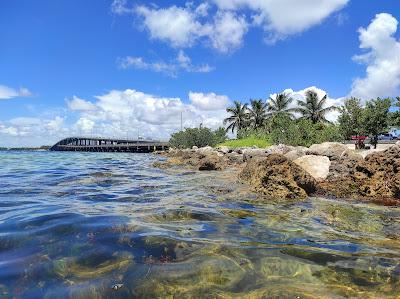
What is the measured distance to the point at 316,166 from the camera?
12.1m

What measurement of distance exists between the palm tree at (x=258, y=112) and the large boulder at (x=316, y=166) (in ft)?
197

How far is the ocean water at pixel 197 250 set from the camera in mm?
3436

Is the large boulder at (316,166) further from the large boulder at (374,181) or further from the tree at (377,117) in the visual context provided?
the tree at (377,117)

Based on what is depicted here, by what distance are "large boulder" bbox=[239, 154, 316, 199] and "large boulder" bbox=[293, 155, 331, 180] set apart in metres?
1.73

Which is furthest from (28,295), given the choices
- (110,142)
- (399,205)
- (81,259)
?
(110,142)

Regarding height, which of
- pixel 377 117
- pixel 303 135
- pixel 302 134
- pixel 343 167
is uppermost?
pixel 377 117

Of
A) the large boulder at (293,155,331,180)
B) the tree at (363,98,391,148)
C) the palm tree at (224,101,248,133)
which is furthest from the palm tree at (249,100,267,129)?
the large boulder at (293,155,331,180)

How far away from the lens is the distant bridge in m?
107

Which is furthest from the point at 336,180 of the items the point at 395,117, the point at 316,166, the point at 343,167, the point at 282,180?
the point at 395,117

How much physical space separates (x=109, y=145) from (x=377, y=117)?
326 ft

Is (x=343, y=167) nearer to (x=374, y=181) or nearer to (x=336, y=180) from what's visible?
(x=336, y=180)

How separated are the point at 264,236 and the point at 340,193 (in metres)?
5.01

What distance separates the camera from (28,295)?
3.22 metres

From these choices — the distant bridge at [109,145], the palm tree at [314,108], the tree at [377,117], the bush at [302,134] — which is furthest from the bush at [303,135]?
the distant bridge at [109,145]
